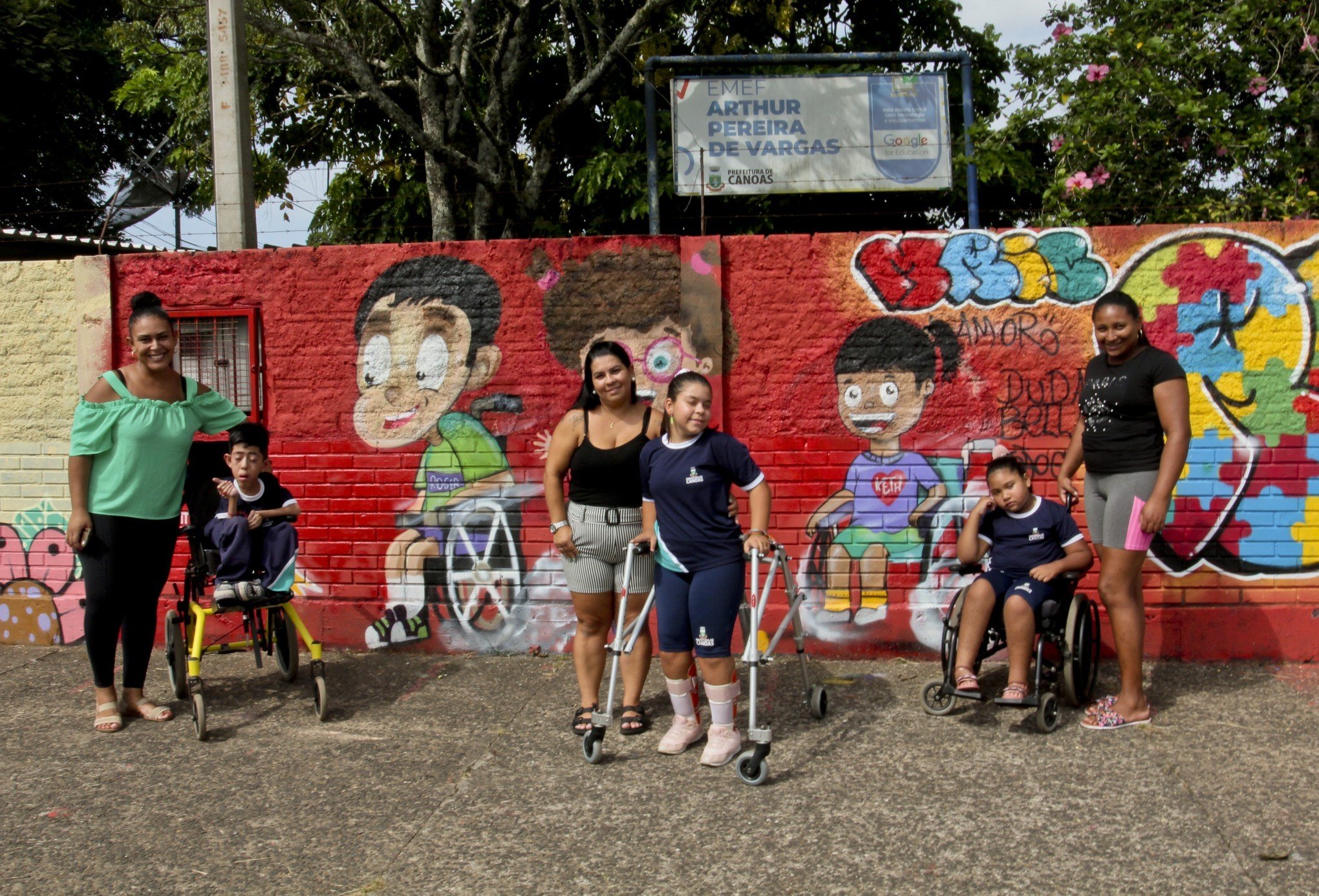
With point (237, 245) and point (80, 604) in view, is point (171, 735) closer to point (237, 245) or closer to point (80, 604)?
point (80, 604)

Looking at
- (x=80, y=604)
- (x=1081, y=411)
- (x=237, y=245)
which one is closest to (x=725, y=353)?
(x=1081, y=411)

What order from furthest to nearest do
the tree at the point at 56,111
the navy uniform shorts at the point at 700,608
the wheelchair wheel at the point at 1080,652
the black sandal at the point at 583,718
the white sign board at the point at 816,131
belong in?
the tree at the point at 56,111, the white sign board at the point at 816,131, the wheelchair wheel at the point at 1080,652, the black sandal at the point at 583,718, the navy uniform shorts at the point at 700,608

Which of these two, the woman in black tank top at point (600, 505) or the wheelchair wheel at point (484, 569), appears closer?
the woman in black tank top at point (600, 505)

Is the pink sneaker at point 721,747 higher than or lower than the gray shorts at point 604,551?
lower

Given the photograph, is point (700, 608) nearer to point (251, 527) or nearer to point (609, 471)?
point (609, 471)

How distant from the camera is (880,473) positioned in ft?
19.7

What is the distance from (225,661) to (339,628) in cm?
66

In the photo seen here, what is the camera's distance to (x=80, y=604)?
6.66 meters

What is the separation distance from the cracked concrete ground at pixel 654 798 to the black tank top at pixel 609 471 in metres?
1.08

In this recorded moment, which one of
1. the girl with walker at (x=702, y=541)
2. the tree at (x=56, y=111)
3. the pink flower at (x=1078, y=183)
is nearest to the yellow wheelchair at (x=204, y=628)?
the girl with walker at (x=702, y=541)

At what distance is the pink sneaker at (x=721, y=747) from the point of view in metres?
4.54

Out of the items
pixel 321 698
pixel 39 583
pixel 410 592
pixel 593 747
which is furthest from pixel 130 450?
pixel 593 747

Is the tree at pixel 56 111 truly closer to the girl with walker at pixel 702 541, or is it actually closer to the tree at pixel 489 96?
the tree at pixel 489 96

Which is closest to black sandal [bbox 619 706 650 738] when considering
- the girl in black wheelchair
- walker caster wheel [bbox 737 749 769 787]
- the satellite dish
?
walker caster wheel [bbox 737 749 769 787]
